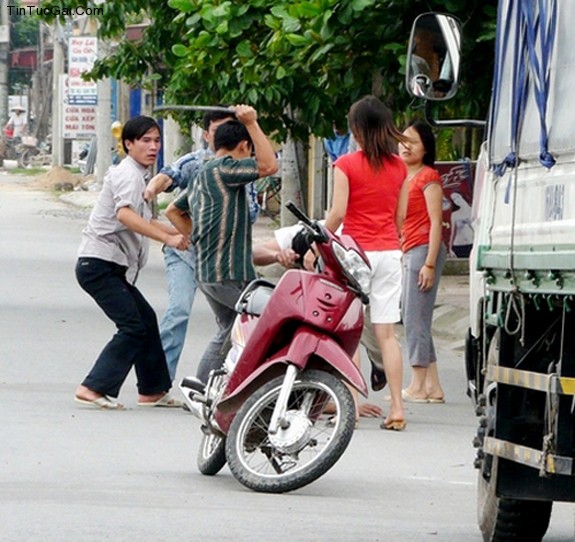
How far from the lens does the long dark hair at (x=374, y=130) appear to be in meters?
10.0

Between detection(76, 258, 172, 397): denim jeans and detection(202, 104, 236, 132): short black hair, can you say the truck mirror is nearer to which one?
detection(202, 104, 236, 132): short black hair

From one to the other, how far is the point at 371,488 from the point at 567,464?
8.73 ft

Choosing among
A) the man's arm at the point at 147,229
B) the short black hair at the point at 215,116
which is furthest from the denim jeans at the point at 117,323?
the short black hair at the point at 215,116

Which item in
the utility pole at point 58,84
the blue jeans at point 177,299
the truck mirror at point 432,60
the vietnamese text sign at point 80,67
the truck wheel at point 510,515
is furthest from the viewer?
the utility pole at point 58,84

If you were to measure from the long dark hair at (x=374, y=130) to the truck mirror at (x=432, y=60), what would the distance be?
218 centimetres

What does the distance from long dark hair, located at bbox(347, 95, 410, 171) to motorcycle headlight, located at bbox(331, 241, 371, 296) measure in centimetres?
187

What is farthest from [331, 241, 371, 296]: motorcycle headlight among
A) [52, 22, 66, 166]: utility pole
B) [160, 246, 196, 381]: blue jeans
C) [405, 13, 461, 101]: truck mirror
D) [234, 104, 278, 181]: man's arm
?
[52, 22, 66, 166]: utility pole

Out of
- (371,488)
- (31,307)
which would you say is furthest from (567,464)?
(31,307)

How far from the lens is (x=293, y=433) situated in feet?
25.8

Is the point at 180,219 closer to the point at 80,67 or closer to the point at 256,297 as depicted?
the point at 256,297

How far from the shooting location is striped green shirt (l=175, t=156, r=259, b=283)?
10.1 metres

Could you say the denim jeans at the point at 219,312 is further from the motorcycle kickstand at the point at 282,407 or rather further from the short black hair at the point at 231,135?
the motorcycle kickstand at the point at 282,407

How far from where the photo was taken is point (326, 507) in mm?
7699

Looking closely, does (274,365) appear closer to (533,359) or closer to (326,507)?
(326,507)
